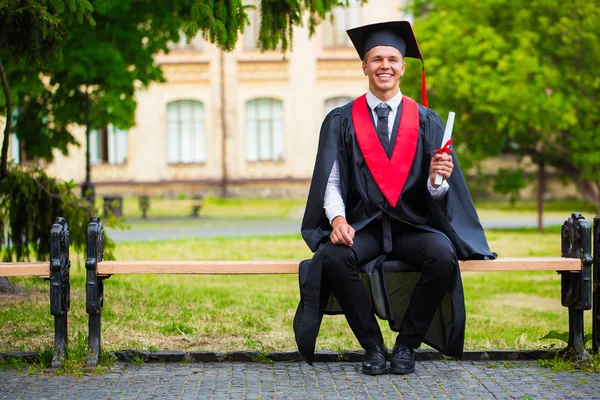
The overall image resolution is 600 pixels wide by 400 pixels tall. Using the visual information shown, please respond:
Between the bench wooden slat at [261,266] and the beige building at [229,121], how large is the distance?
99.0ft

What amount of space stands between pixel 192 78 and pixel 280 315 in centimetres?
2850

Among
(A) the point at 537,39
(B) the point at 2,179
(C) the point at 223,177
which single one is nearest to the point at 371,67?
(B) the point at 2,179

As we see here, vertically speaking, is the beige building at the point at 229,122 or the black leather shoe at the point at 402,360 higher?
the beige building at the point at 229,122

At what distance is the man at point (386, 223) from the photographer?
5871mm

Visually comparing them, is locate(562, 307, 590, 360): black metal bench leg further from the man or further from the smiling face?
the smiling face

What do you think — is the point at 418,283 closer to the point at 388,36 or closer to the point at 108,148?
the point at 388,36

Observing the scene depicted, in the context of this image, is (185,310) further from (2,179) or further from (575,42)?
(575,42)

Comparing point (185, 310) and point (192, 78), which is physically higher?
point (192, 78)

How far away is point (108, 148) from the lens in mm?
36281

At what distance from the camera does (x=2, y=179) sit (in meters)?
9.95

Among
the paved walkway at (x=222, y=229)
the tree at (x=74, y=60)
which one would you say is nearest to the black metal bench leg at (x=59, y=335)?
the tree at (x=74, y=60)

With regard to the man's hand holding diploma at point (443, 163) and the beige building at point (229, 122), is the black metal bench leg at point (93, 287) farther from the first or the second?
the beige building at point (229, 122)

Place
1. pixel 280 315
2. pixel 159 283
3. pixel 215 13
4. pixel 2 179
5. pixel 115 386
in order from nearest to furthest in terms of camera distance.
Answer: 1. pixel 115 386
2. pixel 215 13
3. pixel 280 315
4. pixel 2 179
5. pixel 159 283

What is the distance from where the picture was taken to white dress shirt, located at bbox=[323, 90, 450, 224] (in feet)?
19.8
